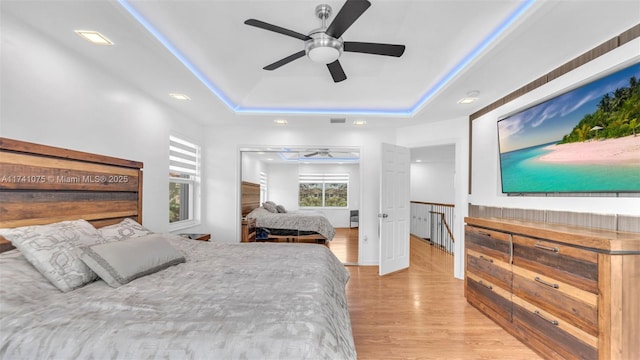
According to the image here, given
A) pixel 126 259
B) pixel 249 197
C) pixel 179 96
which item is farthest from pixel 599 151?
pixel 249 197

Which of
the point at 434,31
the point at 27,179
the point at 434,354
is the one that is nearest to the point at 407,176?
the point at 434,31

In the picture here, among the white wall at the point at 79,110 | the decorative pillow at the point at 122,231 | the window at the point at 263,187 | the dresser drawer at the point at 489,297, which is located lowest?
the dresser drawer at the point at 489,297

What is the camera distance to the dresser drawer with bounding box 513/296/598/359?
1772 mm

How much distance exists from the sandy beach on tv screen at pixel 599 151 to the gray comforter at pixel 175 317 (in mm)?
2183

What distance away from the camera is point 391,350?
7.25 feet

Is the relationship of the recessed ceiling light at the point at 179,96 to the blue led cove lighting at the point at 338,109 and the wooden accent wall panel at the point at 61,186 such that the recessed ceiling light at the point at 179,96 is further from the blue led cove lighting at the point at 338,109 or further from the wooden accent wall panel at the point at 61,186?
the wooden accent wall panel at the point at 61,186

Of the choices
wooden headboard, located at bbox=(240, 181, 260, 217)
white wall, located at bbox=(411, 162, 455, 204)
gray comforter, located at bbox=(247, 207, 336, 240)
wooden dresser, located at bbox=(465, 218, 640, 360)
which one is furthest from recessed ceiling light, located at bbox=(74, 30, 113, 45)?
white wall, located at bbox=(411, 162, 455, 204)

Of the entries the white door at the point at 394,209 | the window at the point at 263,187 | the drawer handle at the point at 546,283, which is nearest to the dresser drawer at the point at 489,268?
the drawer handle at the point at 546,283

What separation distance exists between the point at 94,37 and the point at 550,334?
4.00 metres

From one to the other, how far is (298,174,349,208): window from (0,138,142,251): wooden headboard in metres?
6.99

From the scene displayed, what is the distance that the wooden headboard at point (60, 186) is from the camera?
70.2 inches

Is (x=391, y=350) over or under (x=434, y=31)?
under

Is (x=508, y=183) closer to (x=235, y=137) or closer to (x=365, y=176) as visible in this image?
(x=365, y=176)

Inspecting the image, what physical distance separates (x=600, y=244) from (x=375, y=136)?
11.2 feet
